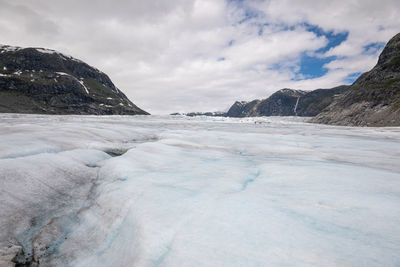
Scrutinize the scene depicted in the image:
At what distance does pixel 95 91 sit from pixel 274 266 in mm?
214248

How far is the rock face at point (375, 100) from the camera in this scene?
180 ft

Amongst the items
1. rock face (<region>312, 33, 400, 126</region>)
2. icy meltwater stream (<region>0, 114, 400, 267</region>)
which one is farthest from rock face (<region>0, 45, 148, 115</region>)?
icy meltwater stream (<region>0, 114, 400, 267</region>)

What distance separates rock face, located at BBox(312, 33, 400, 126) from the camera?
180ft

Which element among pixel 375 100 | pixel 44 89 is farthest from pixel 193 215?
pixel 44 89

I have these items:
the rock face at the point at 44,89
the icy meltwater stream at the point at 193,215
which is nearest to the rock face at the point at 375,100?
the icy meltwater stream at the point at 193,215

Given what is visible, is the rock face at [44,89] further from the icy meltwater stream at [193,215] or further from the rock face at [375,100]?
the icy meltwater stream at [193,215]

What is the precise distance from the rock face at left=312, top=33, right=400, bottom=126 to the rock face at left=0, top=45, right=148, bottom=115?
478ft

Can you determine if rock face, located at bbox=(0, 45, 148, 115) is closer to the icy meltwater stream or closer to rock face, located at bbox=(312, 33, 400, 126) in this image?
rock face, located at bbox=(312, 33, 400, 126)

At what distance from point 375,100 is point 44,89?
203304 millimetres

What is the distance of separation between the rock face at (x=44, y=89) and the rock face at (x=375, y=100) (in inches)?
5736

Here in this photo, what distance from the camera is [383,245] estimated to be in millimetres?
2107

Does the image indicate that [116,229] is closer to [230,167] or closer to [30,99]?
[230,167]

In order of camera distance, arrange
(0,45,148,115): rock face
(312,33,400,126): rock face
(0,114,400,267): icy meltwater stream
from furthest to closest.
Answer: (0,45,148,115): rock face < (312,33,400,126): rock face < (0,114,400,267): icy meltwater stream

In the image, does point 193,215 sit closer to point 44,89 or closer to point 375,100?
point 375,100
